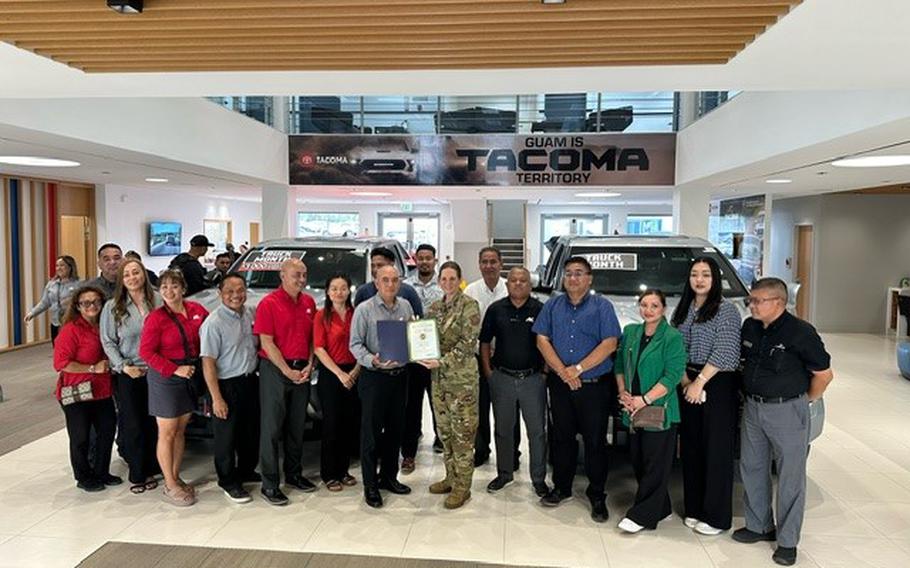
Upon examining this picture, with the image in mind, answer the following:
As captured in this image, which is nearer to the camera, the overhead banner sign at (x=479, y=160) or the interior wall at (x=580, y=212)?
the overhead banner sign at (x=479, y=160)

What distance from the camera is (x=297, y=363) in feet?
13.8

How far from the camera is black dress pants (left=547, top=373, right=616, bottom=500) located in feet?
13.1

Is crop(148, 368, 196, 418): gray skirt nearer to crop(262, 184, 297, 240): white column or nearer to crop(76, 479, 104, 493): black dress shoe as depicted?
crop(76, 479, 104, 493): black dress shoe

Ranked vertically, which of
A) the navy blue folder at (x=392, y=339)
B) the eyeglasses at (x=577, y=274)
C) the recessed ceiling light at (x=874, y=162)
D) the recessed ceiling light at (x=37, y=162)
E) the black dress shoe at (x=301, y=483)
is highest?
the recessed ceiling light at (x=37, y=162)

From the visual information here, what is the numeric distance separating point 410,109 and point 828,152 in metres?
8.11

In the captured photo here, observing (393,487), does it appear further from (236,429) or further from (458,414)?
(236,429)

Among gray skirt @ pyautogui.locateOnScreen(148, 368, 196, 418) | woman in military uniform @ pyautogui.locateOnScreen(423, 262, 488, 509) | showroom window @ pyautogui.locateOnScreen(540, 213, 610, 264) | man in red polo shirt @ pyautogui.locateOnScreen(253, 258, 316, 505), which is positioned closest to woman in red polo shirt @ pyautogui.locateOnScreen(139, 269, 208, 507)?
gray skirt @ pyautogui.locateOnScreen(148, 368, 196, 418)

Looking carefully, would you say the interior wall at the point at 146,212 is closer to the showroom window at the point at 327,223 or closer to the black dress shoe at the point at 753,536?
the showroom window at the point at 327,223

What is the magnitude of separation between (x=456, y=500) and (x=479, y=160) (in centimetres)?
752

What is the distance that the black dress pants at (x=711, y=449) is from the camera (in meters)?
3.71

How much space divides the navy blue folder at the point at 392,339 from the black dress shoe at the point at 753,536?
2187mm

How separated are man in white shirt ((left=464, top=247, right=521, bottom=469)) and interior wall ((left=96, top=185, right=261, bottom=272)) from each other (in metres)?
8.91

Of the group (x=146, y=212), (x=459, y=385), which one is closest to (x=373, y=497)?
(x=459, y=385)

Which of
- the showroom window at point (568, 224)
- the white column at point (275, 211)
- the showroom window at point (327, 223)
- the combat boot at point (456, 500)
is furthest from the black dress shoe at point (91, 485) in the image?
the showroom window at point (568, 224)
